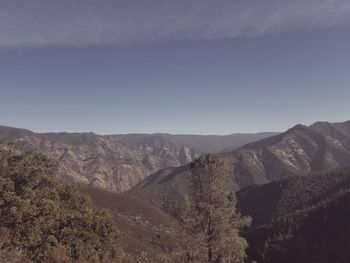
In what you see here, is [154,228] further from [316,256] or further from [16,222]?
[16,222]

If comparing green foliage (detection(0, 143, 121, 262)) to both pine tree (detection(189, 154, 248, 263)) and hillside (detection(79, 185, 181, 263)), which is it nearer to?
pine tree (detection(189, 154, 248, 263))

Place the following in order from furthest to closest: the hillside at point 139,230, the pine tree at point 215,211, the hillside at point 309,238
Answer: the hillside at point 309,238
the hillside at point 139,230
the pine tree at point 215,211

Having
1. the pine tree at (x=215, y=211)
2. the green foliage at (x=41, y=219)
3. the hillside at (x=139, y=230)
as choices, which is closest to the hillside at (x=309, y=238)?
the hillside at (x=139, y=230)

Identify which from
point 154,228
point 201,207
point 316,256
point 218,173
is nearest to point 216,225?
point 201,207

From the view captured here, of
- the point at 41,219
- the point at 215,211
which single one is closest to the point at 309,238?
the point at 215,211

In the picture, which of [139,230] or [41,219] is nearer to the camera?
[41,219]

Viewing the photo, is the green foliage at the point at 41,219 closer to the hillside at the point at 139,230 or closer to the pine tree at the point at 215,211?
the pine tree at the point at 215,211

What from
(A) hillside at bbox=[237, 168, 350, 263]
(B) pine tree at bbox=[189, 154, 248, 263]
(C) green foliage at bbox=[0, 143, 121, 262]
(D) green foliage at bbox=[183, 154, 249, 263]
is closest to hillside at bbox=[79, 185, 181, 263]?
(A) hillside at bbox=[237, 168, 350, 263]

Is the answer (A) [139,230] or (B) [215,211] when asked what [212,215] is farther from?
(A) [139,230]
